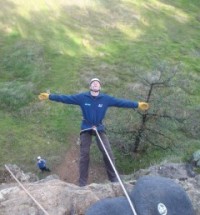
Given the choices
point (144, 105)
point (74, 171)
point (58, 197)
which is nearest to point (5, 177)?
point (74, 171)

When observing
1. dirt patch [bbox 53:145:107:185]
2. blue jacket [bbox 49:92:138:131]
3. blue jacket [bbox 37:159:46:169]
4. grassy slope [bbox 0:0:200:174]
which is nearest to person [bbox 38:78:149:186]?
blue jacket [bbox 49:92:138:131]

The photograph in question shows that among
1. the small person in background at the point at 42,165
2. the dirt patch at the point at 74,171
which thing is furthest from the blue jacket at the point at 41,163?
the dirt patch at the point at 74,171

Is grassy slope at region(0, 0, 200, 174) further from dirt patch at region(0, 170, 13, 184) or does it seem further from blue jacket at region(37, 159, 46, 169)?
dirt patch at region(0, 170, 13, 184)

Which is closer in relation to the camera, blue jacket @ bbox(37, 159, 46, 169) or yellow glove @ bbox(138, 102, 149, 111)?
yellow glove @ bbox(138, 102, 149, 111)

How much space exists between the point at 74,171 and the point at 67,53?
1401cm

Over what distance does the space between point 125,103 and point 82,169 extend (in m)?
2.38

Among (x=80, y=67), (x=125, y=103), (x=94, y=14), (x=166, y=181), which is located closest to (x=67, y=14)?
(x=94, y=14)

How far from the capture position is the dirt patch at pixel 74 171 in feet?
59.1

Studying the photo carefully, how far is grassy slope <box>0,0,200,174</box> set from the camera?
2166 centimetres

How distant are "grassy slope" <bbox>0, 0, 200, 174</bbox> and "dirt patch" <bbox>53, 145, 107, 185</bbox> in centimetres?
65

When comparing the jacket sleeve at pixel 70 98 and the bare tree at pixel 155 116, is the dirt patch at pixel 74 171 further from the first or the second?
→ the jacket sleeve at pixel 70 98

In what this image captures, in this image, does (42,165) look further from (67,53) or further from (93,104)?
(67,53)

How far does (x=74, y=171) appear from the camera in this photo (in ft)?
61.3

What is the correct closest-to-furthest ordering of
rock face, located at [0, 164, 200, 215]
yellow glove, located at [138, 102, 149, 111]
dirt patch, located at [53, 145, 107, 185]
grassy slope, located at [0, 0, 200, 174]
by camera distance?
rock face, located at [0, 164, 200, 215] < yellow glove, located at [138, 102, 149, 111] < dirt patch, located at [53, 145, 107, 185] < grassy slope, located at [0, 0, 200, 174]
